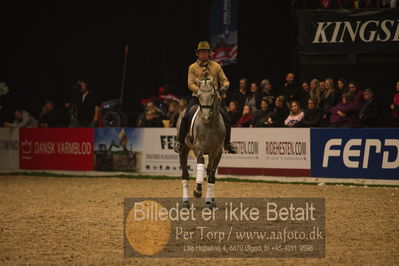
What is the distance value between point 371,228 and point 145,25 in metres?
19.5

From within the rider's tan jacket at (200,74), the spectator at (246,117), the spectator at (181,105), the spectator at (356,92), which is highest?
the rider's tan jacket at (200,74)

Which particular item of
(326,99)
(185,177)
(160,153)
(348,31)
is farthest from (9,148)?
(185,177)

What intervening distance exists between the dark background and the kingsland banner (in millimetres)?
3134

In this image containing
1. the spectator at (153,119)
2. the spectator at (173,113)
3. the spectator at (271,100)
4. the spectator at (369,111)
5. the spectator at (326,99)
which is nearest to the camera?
the spectator at (369,111)

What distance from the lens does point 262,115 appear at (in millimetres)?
20219

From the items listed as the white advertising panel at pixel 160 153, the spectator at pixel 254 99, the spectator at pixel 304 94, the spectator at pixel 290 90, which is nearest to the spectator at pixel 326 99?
the spectator at pixel 304 94

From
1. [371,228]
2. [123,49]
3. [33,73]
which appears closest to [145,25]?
[123,49]

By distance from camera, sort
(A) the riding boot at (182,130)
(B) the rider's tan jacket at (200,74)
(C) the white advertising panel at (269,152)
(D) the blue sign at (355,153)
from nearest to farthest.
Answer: (B) the rider's tan jacket at (200,74)
(A) the riding boot at (182,130)
(D) the blue sign at (355,153)
(C) the white advertising panel at (269,152)

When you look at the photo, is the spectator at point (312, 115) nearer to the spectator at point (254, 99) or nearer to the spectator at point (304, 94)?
the spectator at point (304, 94)

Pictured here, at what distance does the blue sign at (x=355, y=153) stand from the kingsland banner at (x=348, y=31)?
2843 mm

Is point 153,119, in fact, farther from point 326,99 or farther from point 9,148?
point 326,99

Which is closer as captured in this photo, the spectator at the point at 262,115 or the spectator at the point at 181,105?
the spectator at the point at 262,115

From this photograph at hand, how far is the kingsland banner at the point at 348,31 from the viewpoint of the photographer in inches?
774

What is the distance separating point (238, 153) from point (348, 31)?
182 inches
